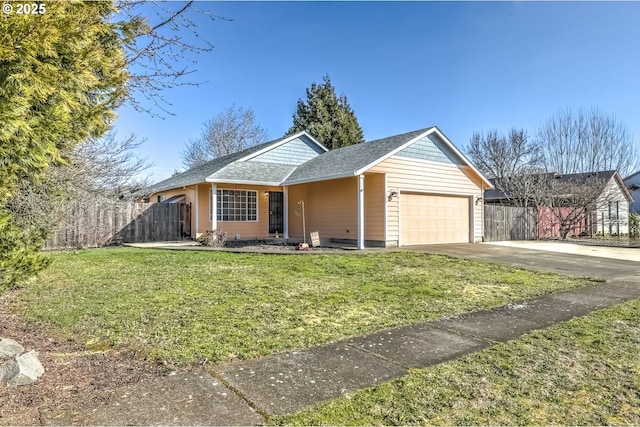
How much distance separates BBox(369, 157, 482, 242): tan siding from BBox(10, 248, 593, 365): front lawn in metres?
3.87

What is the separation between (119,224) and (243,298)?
36.6 ft

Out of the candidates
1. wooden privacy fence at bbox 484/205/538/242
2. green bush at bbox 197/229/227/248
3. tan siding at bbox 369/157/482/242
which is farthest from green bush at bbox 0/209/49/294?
wooden privacy fence at bbox 484/205/538/242

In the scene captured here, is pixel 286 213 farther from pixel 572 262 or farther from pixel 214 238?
pixel 572 262

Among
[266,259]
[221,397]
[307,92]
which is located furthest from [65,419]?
[307,92]

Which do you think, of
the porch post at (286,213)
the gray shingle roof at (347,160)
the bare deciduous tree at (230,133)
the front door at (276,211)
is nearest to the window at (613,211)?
the gray shingle roof at (347,160)

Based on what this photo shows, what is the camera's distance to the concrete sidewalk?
105 inches

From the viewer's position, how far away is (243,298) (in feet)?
20.2

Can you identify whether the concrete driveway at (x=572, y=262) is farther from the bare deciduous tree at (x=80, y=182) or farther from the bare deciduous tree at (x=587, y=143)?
the bare deciduous tree at (x=587, y=143)

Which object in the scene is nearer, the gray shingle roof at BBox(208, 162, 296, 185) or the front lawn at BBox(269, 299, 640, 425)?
the front lawn at BBox(269, 299, 640, 425)

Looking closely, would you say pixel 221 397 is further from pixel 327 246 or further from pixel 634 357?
pixel 327 246

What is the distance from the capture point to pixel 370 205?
14.5 metres

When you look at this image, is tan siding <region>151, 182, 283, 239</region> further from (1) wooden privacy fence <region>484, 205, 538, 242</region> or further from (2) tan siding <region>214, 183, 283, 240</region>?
(1) wooden privacy fence <region>484, 205, 538, 242</region>

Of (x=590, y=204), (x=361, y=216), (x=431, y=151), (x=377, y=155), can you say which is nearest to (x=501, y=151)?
(x=590, y=204)

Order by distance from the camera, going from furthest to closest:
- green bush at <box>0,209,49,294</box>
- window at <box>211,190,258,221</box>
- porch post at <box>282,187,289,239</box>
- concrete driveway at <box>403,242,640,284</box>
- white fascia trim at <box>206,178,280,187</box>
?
porch post at <box>282,187,289,239</box>
window at <box>211,190,258,221</box>
white fascia trim at <box>206,178,280,187</box>
concrete driveway at <box>403,242,640,284</box>
green bush at <box>0,209,49,294</box>
